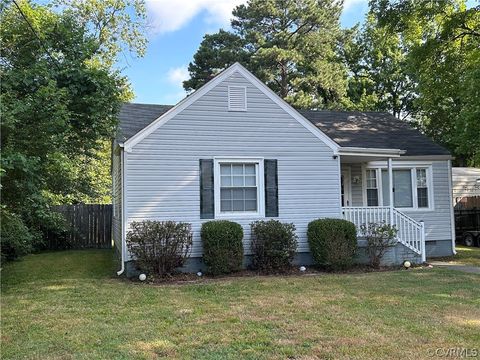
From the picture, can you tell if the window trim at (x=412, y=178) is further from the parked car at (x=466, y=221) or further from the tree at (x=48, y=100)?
the tree at (x=48, y=100)

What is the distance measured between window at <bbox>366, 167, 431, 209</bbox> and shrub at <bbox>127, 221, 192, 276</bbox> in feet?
21.8

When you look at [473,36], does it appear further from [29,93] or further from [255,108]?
[29,93]

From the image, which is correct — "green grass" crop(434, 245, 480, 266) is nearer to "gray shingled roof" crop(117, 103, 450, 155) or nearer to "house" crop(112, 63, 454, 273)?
"house" crop(112, 63, 454, 273)

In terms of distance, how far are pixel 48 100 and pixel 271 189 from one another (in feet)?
17.5

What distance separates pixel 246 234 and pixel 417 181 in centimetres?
627

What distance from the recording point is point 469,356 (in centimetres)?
456

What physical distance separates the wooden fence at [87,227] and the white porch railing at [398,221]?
9479 mm

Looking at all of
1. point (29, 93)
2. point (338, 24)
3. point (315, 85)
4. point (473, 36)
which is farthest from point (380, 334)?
point (338, 24)

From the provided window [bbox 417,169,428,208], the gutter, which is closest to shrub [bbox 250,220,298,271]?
the gutter

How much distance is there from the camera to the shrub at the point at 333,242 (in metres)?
10.3

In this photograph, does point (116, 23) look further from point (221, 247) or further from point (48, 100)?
point (221, 247)

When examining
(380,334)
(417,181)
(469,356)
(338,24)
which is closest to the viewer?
(469,356)

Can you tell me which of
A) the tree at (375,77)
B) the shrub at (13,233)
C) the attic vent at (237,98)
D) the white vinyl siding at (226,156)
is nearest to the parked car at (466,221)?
the white vinyl siding at (226,156)

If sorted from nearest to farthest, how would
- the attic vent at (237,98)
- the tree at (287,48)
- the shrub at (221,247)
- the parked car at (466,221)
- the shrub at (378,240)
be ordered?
the shrub at (221,247)
the attic vent at (237,98)
the shrub at (378,240)
the parked car at (466,221)
the tree at (287,48)
